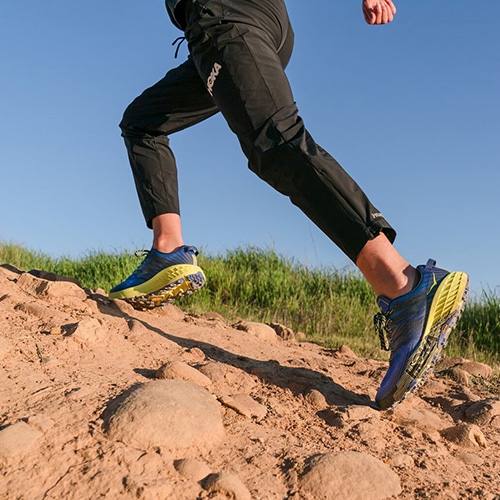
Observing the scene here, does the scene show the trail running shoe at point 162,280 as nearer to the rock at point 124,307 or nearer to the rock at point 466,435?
the rock at point 124,307

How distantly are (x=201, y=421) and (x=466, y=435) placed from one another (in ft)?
3.11

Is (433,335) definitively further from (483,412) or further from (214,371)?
(214,371)

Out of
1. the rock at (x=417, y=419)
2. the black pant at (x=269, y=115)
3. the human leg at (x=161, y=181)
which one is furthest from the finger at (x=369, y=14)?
the rock at (x=417, y=419)

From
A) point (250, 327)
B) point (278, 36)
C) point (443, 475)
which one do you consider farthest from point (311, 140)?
point (250, 327)

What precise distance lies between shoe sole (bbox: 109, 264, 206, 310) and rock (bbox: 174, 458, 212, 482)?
145 centimetres

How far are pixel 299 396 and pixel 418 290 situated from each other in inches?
22.0

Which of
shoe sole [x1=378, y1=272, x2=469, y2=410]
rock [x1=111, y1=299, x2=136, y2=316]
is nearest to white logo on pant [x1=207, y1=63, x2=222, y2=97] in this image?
shoe sole [x1=378, y1=272, x2=469, y2=410]

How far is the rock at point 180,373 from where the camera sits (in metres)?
2.11

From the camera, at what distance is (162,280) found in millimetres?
3061

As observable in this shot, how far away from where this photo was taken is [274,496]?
Result: 1.59 metres

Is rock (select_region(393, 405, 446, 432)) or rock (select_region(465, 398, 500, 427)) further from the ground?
rock (select_region(465, 398, 500, 427))

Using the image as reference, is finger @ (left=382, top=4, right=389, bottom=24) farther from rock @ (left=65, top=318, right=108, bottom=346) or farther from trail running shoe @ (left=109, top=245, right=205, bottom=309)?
rock @ (left=65, top=318, right=108, bottom=346)

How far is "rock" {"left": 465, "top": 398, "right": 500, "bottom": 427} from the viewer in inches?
94.3

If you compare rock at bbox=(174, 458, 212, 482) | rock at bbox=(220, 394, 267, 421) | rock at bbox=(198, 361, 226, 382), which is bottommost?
rock at bbox=(174, 458, 212, 482)
